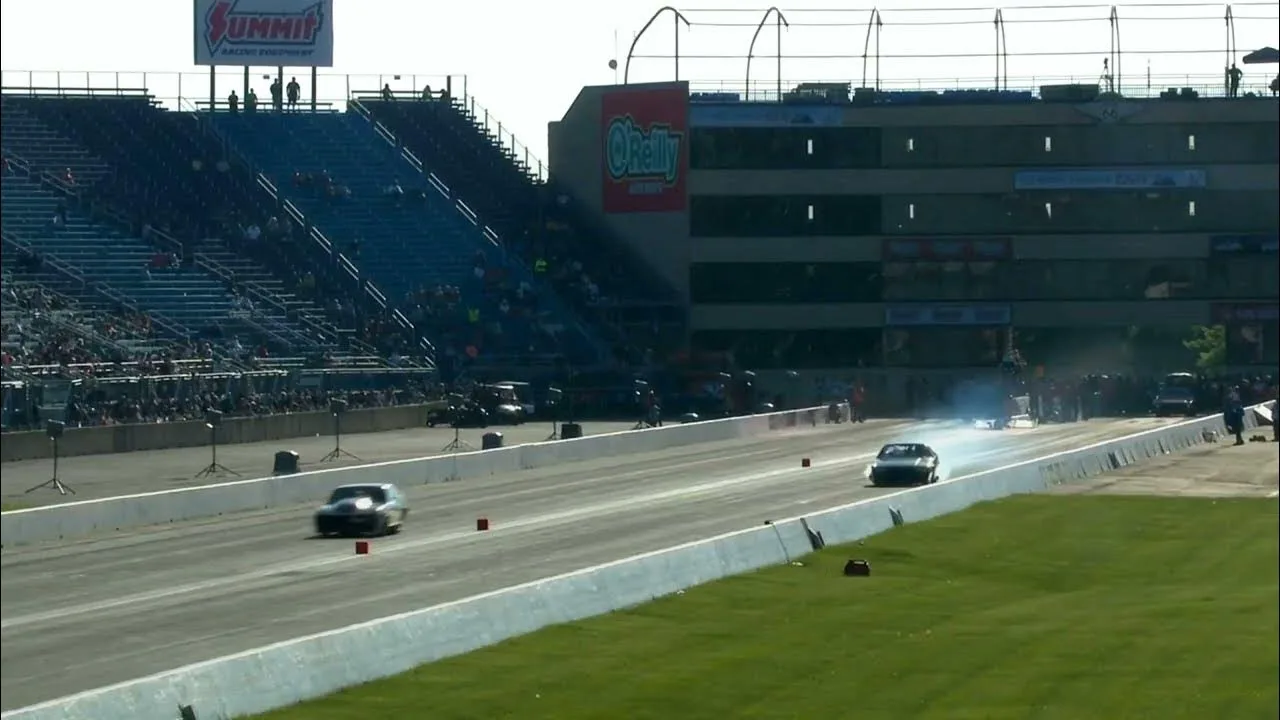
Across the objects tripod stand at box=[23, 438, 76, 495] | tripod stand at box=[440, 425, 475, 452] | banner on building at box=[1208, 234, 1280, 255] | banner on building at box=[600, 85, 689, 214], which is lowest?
tripod stand at box=[440, 425, 475, 452]

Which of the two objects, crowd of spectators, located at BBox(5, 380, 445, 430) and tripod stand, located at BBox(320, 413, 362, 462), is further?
tripod stand, located at BBox(320, 413, 362, 462)

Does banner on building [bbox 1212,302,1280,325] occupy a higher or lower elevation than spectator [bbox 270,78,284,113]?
lower

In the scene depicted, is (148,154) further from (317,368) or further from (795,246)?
(795,246)

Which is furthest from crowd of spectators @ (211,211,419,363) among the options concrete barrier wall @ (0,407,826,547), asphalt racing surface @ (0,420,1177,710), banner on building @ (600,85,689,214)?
banner on building @ (600,85,689,214)

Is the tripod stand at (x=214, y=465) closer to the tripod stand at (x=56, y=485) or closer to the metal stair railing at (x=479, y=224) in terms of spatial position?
the tripod stand at (x=56, y=485)

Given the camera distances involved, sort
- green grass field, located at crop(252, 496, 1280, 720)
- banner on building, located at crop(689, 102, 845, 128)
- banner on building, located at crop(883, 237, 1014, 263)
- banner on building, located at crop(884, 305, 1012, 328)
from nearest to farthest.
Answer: green grass field, located at crop(252, 496, 1280, 720)
banner on building, located at crop(883, 237, 1014, 263)
banner on building, located at crop(884, 305, 1012, 328)
banner on building, located at crop(689, 102, 845, 128)

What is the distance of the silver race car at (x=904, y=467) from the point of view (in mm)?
50625

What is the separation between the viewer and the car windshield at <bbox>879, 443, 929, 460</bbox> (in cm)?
5116

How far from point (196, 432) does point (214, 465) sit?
1018 mm

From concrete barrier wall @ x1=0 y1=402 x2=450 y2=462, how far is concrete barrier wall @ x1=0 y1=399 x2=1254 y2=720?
3536 mm

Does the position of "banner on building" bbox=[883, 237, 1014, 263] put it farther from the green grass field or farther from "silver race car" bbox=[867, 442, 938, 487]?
the green grass field

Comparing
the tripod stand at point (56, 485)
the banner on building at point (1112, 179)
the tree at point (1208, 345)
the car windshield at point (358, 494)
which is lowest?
the car windshield at point (358, 494)

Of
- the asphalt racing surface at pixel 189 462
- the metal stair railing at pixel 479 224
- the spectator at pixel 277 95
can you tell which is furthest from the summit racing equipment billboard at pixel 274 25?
the metal stair railing at pixel 479 224

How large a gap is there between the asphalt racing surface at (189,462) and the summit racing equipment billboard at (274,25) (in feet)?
18.5
